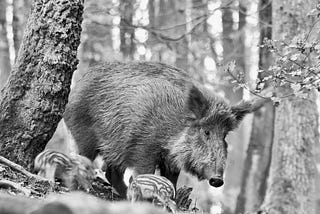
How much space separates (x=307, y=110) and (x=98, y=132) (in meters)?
3.47

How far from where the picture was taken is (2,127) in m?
7.17

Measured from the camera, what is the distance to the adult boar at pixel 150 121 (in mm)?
8117

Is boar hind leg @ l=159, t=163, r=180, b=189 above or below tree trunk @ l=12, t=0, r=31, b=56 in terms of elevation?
below

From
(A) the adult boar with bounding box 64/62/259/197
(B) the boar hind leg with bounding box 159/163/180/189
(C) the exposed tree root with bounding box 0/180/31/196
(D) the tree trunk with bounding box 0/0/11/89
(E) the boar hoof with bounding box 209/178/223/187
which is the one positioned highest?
(D) the tree trunk with bounding box 0/0/11/89

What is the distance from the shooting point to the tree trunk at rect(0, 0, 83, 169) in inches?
285

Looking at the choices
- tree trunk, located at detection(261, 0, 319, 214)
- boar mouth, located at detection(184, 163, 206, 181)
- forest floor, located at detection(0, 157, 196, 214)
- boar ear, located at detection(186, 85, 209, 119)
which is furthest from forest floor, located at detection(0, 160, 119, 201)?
tree trunk, located at detection(261, 0, 319, 214)

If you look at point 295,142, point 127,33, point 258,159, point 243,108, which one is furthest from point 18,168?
point 127,33

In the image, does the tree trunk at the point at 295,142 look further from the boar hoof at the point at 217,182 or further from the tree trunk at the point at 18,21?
the tree trunk at the point at 18,21

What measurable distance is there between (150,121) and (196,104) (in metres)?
0.64

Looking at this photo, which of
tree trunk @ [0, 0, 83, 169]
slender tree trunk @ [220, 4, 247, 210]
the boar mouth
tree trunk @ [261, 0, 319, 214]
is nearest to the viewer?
tree trunk @ [0, 0, 83, 169]

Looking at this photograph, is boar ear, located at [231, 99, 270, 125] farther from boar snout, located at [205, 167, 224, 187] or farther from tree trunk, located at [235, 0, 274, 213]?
tree trunk, located at [235, 0, 274, 213]

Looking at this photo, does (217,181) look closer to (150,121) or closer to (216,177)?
(216,177)

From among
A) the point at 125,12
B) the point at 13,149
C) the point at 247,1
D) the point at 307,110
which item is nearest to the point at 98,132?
the point at 13,149

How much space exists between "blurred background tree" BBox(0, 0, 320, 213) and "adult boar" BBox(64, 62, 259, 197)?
476 mm
